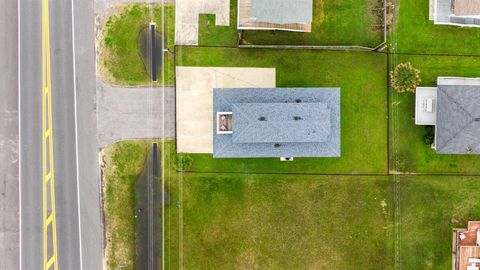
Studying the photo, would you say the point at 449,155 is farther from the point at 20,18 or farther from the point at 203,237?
the point at 20,18

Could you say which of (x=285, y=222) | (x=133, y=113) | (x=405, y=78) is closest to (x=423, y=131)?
(x=405, y=78)

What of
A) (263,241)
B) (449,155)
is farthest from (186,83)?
(449,155)

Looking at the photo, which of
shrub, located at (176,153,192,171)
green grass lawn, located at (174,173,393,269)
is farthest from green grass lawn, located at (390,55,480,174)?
shrub, located at (176,153,192,171)

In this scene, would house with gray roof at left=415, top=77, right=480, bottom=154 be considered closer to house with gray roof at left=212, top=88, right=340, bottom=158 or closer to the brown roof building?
the brown roof building

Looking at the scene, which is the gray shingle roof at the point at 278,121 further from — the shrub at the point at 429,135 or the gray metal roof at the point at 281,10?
the shrub at the point at 429,135

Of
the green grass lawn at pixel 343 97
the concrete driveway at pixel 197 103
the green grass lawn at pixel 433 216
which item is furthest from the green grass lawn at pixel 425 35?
the concrete driveway at pixel 197 103

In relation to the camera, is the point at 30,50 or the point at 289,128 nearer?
the point at 289,128
